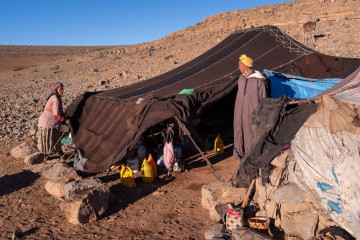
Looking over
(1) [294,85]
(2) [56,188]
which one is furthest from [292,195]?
(1) [294,85]

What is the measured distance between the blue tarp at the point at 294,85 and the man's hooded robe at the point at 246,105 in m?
1.70

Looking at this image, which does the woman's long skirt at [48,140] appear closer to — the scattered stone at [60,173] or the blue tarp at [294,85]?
the scattered stone at [60,173]

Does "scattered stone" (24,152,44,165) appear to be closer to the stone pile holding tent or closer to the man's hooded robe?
the stone pile holding tent

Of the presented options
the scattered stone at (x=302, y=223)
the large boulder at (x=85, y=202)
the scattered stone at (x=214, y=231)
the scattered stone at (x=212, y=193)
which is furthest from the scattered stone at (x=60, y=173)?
the scattered stone at (x=302, y=223)

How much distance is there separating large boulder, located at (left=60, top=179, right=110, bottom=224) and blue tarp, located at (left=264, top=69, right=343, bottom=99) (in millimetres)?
3809

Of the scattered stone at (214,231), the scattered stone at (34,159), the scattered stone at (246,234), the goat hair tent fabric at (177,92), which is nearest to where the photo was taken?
the scattered stone at (246,234)

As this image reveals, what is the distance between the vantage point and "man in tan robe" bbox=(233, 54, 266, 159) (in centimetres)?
Result: 486

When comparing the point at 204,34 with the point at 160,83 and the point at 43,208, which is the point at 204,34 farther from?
the point at 43,208

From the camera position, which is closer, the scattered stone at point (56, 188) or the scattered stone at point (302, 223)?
the scattered stone at point (302, 223)

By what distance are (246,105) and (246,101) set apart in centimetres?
6

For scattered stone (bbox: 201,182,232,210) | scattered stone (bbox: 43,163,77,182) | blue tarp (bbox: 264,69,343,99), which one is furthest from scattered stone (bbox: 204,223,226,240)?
blue tarp (bbox: 264,69,343,99)

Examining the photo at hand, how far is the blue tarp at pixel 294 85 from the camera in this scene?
6516 mm

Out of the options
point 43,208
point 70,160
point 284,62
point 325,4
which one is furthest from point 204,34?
point 43,208

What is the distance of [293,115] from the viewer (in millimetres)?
3516
